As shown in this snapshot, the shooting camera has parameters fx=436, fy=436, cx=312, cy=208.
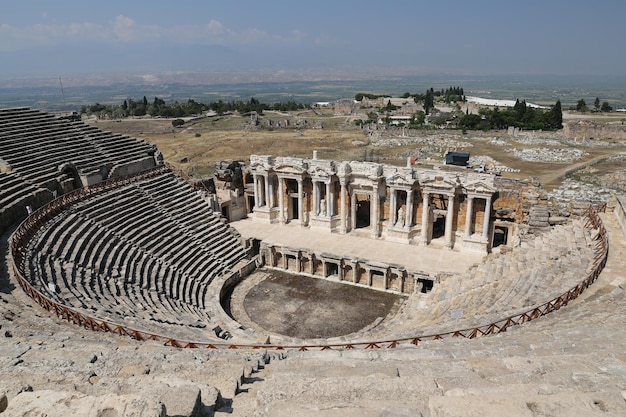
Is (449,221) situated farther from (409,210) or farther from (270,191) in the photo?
(270,191)

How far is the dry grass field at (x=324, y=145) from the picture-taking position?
5294 centimetres

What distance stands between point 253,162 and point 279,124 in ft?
213

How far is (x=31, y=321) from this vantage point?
1266 centimetres

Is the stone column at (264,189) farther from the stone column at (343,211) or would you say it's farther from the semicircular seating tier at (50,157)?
the semicircular seating tier at (50,157)

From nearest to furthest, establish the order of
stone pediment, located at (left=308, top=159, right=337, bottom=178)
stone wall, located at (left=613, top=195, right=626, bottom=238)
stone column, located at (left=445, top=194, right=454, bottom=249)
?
stone wall, located at (left=613, top=195, right=626, bottom=238), stone column, located at (left=445, top=194, right=454, bottom=249), stone pediment, located at (left=308, top=159, right=337, bottom=178)

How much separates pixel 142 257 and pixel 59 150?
10.0 metres

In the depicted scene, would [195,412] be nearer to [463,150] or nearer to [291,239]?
[291,239]

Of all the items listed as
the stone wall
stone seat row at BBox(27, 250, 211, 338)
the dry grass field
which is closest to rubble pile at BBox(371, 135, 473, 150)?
the dry grass field

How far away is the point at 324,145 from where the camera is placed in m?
69.8

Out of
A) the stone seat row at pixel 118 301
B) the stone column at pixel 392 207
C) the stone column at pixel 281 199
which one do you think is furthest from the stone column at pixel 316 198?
the stone seat row at pixel 118 301

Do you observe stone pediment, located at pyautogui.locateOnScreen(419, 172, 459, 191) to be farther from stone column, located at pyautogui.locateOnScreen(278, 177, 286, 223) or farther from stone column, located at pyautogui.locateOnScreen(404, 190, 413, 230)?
stone column, located at pyautogui.locateOnScreen(278, 177, 286, 223)

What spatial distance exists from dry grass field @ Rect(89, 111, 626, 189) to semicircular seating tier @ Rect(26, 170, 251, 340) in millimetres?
17523

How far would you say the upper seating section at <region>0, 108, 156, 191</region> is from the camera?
24.0 metres

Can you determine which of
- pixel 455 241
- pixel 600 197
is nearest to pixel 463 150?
pixel 600 197
